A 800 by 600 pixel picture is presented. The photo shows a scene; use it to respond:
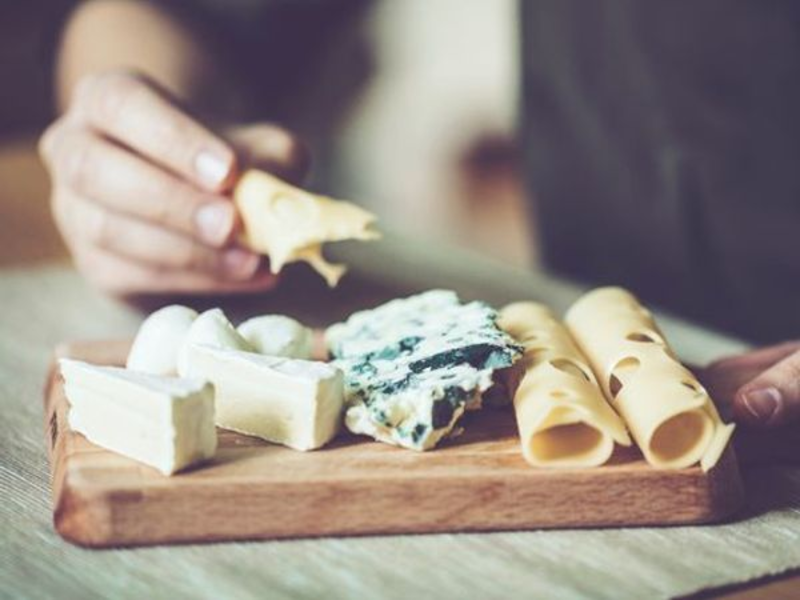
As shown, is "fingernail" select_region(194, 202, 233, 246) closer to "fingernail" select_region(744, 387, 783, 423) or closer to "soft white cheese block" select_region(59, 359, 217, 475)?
"soft white cheese block" select_region(59, 359, 217, 475)

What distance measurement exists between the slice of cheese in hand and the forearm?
1.38 ft

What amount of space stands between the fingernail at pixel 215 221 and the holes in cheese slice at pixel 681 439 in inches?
18.6

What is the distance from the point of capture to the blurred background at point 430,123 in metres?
2.76

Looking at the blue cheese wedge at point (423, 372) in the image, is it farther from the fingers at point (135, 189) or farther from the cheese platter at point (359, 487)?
the fingers at point (135, 189)

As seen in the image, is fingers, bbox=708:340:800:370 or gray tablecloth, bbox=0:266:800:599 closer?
gray tablecloth, bbox=0:266:800:599

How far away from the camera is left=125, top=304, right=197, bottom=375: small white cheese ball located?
2.92 feet

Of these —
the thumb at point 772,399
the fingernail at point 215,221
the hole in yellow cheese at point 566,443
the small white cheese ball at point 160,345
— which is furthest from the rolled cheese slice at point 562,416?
the fingernail at point 215,221

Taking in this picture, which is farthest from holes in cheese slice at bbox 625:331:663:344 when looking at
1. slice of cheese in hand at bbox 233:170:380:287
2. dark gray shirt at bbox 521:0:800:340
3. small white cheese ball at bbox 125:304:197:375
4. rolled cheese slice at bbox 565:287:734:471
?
dark gray shirt at bbox 521:0:800:340

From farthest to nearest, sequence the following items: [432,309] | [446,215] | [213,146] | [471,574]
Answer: [446,215]
[213,146]
[432,309]
[471,574]

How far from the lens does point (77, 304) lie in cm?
129

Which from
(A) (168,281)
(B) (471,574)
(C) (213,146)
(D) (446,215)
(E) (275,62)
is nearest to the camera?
(B) (471,574)

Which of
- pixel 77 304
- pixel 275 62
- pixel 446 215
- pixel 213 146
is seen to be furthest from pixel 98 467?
pixel 446 215

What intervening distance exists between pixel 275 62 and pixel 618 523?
1.15 meters

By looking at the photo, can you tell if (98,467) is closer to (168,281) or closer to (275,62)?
(168,281)
